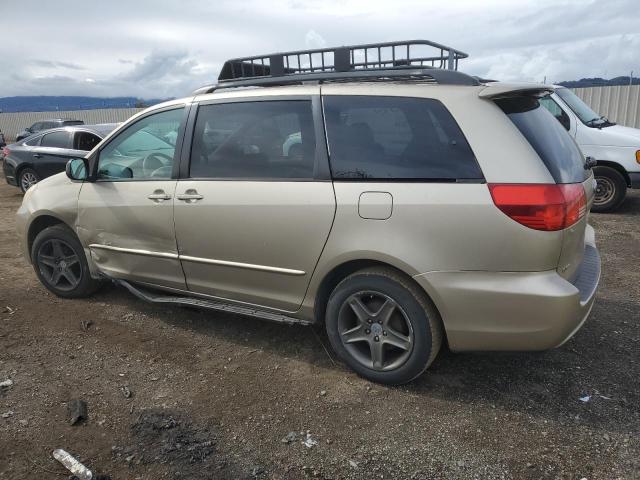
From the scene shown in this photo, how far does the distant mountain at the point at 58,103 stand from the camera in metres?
31.3

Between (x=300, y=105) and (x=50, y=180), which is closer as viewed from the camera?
(x=300, y=105)

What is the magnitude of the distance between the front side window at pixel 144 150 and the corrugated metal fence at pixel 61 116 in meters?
26.8

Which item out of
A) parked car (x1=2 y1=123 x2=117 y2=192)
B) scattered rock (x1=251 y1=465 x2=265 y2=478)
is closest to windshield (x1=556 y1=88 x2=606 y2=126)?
scattered rock (x1=251 y1=465 x2=265 y2=478)

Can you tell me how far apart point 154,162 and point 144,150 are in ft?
0.93

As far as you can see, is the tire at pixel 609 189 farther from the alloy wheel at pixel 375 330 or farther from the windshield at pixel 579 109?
the alloy wheel at pixel 375 330

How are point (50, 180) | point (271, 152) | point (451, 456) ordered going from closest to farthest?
1. point (451, 456)
2. point (271, 152)
3. point (50, 180)

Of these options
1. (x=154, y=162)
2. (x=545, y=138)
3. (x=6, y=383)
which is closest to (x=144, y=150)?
(x=154, y=162)

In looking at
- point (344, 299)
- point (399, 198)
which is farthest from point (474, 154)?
point (344, 299)

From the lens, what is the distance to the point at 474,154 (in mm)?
2768

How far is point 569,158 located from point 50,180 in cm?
429

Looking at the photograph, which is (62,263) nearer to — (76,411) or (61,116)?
(76,411)

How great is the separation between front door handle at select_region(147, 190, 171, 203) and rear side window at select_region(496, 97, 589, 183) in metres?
2.34

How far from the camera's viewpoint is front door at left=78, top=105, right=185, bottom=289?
382 centimetres

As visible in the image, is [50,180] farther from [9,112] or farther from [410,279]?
[9,112]
